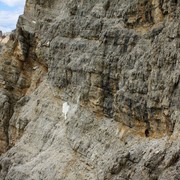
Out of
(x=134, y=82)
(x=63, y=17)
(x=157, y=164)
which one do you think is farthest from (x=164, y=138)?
(x=63, y=17)

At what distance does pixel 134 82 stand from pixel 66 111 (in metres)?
6.38

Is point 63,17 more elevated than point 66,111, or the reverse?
point 63,17

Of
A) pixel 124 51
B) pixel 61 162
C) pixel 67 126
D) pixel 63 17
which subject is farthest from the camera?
pixel 63 17

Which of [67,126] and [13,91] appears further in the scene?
[13,91]

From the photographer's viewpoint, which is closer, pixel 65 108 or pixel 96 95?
pixel 96 95

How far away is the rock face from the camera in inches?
668

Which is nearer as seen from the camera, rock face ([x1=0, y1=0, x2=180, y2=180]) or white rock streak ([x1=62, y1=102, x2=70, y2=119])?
rock face ([x1=0, y1=0, x2=180, y2=180])

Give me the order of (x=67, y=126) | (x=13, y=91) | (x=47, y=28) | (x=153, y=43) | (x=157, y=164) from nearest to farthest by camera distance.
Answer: (x=157, y=164), (x=153, y=43), (x=67, y=126), (x=47, y=28), (x=13, y=91)

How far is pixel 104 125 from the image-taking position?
20203 mm

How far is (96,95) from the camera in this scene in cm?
2103

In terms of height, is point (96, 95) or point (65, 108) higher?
point (96, 95)

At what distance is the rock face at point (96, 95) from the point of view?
16969mm

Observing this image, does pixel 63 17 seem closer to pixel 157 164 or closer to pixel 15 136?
pixel 15 136

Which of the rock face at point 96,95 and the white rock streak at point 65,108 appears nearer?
the rock face at point 96,95
